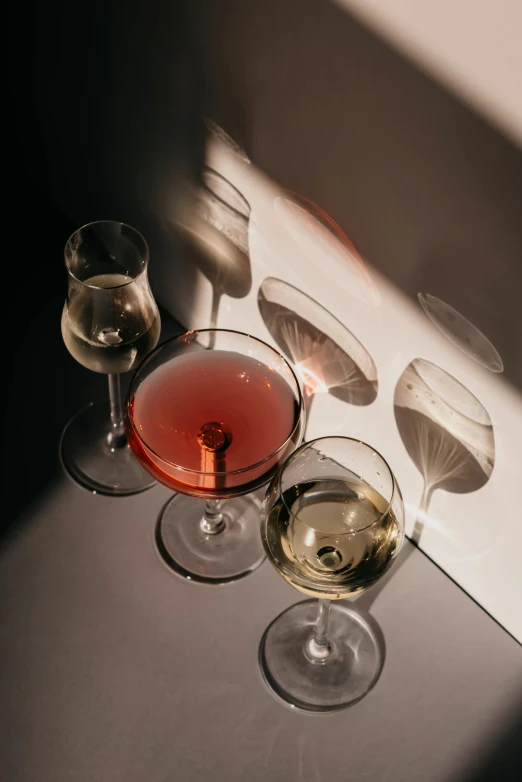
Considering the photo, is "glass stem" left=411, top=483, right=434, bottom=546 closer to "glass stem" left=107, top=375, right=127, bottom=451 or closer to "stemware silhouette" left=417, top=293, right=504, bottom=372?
Result: "stemware silhouette" left=417, top=293, right=504, bottom=372

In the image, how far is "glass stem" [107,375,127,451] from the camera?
1.03m

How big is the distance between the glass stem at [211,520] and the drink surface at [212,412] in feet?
0.52

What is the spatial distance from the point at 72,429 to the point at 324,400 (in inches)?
12.1

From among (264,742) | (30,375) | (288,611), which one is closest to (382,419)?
(288,611)

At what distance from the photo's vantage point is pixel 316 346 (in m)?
0.94

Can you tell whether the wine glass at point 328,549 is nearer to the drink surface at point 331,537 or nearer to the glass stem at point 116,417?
the drink surface at point 331,537

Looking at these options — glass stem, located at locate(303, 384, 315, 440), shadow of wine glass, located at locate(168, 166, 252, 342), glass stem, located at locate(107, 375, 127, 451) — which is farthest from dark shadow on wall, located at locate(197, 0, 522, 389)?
glass stem, located at locate(107, 375, 127, 451)

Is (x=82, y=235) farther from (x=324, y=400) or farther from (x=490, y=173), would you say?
(x=490, y=173)

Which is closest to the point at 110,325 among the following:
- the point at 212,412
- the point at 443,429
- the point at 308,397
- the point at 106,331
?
the point at 106,331

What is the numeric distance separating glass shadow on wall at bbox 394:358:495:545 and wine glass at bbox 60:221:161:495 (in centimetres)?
27

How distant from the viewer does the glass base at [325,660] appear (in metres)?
0.89

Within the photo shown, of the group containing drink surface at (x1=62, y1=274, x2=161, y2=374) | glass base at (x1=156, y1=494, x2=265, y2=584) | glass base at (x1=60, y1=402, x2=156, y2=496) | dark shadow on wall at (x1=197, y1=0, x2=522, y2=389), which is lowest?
glass base at (x1=60, y1=402, x2=156, y2=496)

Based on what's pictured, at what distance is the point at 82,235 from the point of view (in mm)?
954

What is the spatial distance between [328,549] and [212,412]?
0.20 meters
